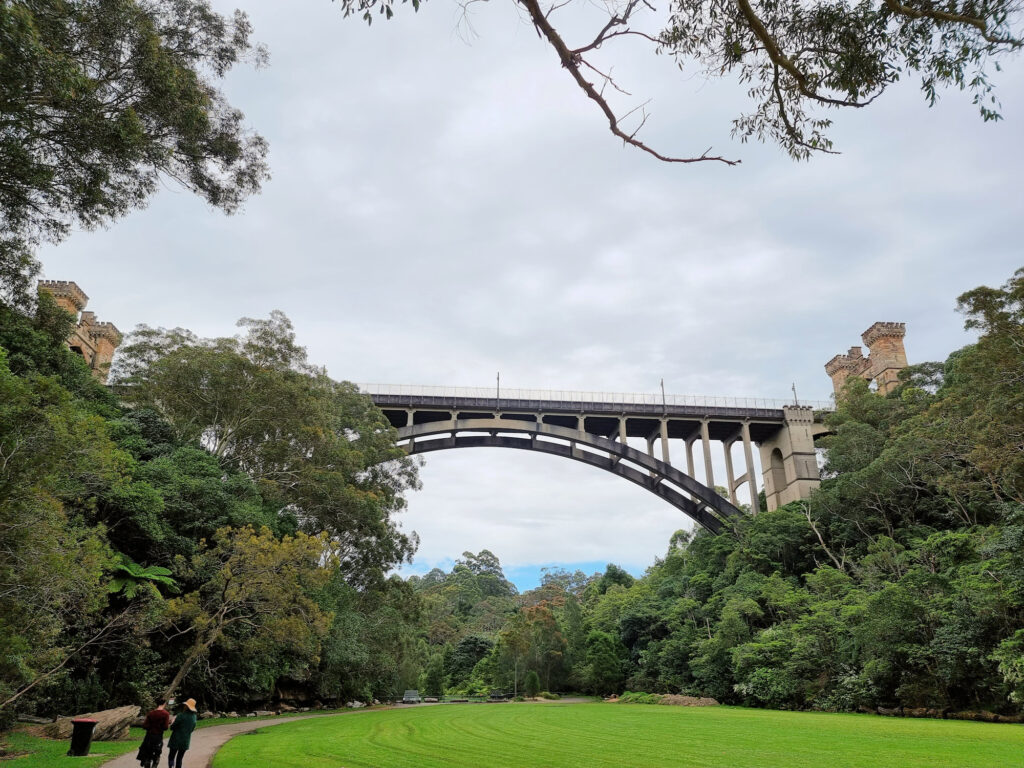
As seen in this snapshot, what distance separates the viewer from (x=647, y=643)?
34.9 metres

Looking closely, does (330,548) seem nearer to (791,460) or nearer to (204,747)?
(204,747)

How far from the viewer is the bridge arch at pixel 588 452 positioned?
3516cm

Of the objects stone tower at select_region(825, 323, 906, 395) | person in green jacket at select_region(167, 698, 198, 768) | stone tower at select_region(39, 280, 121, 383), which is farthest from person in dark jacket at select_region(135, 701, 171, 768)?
stone tower at select_region(825, 323, 906, 395)

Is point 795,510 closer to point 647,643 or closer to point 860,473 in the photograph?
point 860,473

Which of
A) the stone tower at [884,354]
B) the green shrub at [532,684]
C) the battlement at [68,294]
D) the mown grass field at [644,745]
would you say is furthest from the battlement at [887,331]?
the battlement at [68,294]

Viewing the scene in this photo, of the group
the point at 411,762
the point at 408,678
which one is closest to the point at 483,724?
the point at 411,762

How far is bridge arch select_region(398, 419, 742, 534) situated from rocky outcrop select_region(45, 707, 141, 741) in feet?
71.3

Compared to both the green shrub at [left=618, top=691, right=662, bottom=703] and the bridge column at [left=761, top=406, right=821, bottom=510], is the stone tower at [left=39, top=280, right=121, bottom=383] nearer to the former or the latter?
the green shrub at [left=618, top=691, right=662, bottom=703]

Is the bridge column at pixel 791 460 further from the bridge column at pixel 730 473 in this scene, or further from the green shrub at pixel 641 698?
the green shrub at pixel 641 698

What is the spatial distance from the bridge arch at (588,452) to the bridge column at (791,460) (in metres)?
3.83

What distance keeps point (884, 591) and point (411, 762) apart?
49.1ft

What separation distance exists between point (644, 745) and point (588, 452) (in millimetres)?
26881

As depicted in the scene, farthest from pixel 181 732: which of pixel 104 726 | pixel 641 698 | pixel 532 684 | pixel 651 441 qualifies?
pixel 532 684

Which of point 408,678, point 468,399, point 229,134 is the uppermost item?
point 468,399
